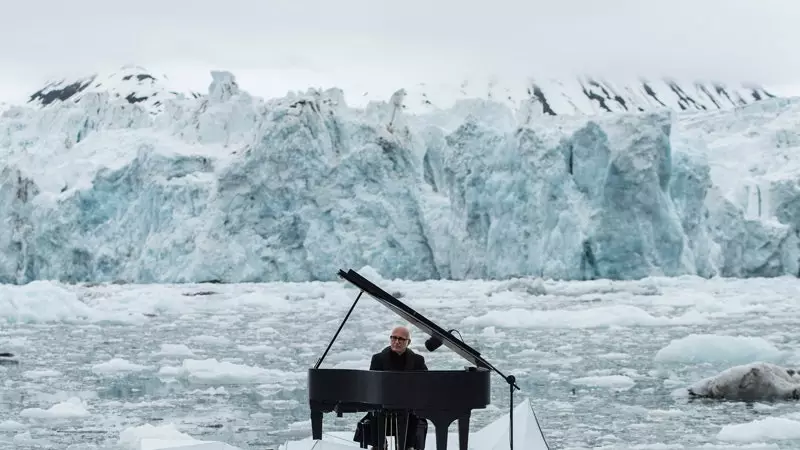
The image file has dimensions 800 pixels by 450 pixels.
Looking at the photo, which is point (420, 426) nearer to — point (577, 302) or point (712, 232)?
point (577, 302)

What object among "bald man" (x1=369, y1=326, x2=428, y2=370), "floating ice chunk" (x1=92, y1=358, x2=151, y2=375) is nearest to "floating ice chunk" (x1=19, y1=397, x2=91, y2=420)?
"floating ice chunk" (x1=92, y1=358, x2=151, y2=375)

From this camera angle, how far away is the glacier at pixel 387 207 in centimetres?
3694

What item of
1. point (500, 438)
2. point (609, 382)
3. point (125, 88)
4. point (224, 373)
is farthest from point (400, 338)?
point (125, 88)

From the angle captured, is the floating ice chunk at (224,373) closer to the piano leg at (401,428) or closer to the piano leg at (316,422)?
the piano leg at (316,422)

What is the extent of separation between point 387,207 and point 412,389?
3396 cm

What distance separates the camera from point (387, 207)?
39.0 m

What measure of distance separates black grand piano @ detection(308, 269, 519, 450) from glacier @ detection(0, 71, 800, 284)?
31636mm

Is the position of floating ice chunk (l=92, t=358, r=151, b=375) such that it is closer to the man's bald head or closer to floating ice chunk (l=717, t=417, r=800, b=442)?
floating ice chunk (l=717, t=417, r=800, b=442)

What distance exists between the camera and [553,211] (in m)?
37.1

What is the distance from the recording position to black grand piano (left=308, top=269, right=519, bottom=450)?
5.05 meters

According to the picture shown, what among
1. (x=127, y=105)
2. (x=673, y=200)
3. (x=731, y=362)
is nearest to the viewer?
(x=731, y=362)

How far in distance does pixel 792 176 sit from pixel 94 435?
42.0 m

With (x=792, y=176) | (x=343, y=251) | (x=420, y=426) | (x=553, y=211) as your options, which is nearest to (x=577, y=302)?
(x=553, y=211)

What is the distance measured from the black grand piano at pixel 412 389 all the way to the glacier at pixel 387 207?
104 ft
